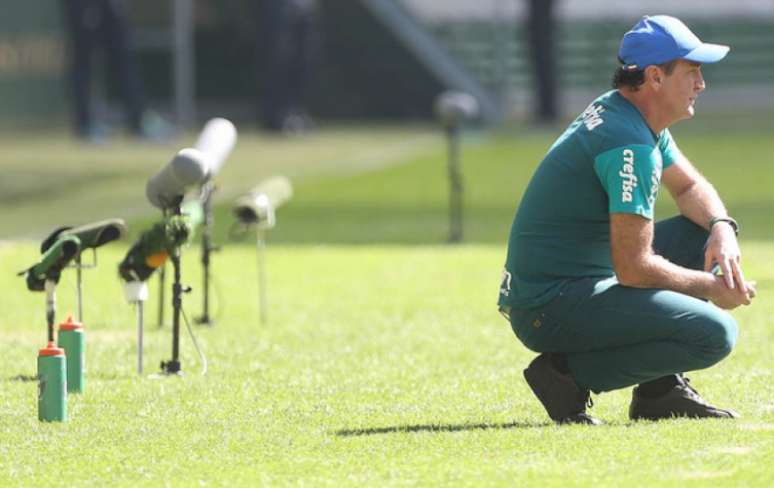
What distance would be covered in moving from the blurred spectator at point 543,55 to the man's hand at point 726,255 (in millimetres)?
23728

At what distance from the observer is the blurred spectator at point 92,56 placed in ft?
90.0

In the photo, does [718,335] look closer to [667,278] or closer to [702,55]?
[667,278]

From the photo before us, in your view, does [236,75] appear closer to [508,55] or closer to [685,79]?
[508,55]

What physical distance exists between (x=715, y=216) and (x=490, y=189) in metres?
14.8

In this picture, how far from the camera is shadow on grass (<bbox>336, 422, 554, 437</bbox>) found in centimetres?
781

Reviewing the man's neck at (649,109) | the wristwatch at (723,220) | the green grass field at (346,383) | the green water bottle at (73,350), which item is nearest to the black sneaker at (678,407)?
the green grass field at (346,383)

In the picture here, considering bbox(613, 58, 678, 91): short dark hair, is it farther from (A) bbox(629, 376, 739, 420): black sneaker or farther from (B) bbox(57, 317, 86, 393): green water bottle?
(B) bbox(57, 317, 86, 393): green water bottle

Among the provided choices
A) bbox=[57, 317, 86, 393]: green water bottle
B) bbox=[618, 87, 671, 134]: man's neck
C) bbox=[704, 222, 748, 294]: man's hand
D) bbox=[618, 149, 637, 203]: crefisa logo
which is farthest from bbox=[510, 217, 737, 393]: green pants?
bbox=[57, 317, 86, 393]: green water bottle

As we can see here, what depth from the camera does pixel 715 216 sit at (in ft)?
26.0

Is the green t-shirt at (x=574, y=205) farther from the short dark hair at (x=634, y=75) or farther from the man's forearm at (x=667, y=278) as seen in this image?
the man's forearm at (x=667, y=278)

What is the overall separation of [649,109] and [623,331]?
84 cm

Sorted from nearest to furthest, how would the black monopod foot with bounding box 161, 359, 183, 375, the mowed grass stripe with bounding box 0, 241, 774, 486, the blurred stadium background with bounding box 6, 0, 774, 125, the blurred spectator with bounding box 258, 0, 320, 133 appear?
the mowed grass stripe with bounding box 0, 241, 774, 486 → the black monopod foot with bounding box 161, 359, 183, 375 → the blurred spectator with bounding box 258, 0, 320, 133 → the blurred stadium background with bounding box 6, 0, 774, 125

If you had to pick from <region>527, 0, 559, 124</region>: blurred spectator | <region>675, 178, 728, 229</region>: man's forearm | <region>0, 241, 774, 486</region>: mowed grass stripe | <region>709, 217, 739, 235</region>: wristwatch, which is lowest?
<region>0, 241, 774, 486</region>: mowed grass stripe

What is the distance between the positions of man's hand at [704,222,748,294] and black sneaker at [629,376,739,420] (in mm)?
508
